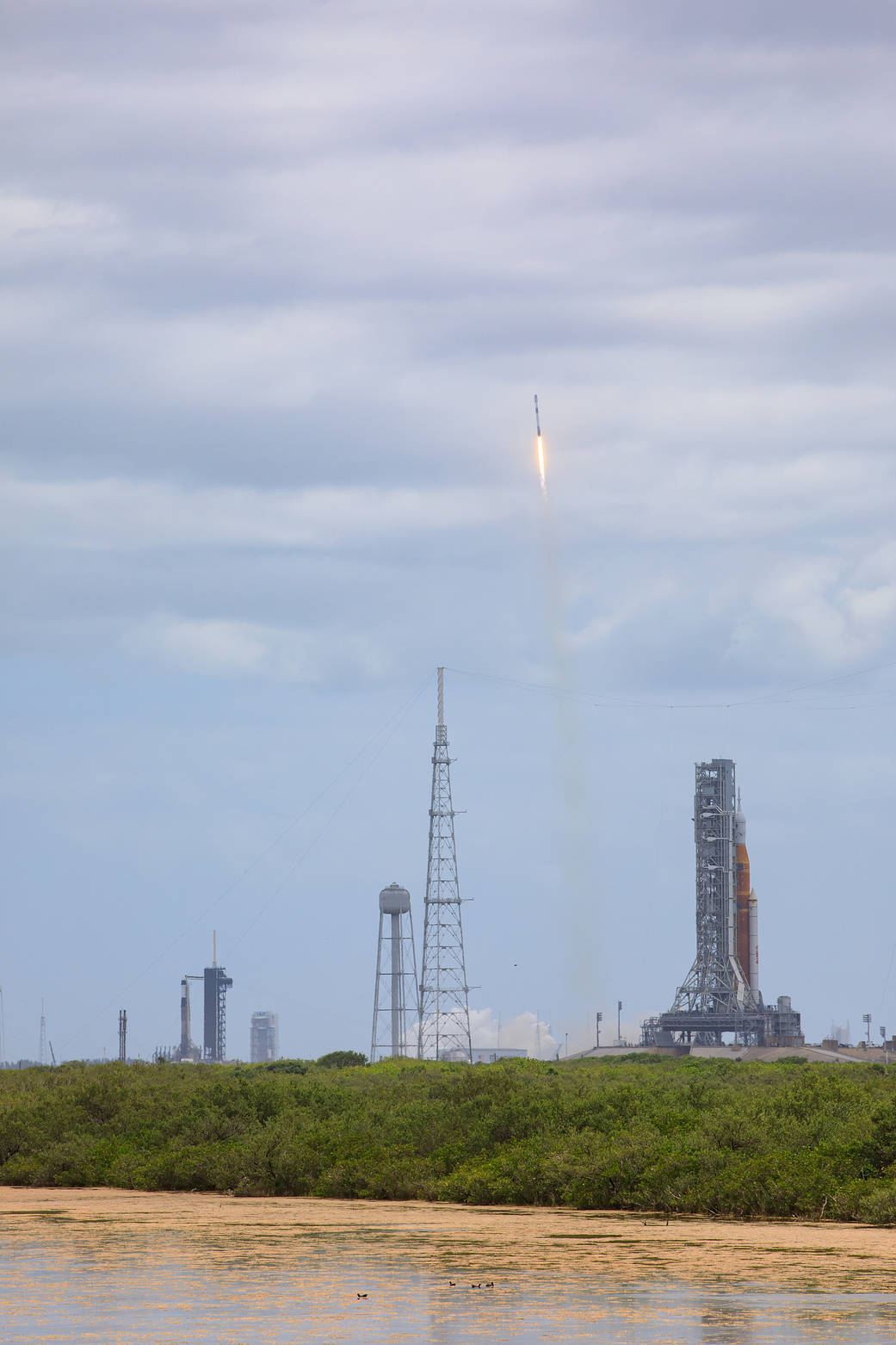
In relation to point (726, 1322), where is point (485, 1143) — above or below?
below

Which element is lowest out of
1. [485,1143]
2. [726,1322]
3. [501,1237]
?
[501,1237]

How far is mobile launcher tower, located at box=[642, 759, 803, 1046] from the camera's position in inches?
5187

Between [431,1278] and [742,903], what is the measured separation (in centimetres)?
12178

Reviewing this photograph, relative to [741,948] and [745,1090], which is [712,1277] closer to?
[745,1090]

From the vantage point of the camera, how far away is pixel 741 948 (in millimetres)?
137875

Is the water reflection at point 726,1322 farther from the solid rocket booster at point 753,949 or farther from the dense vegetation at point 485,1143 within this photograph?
the solid rocket booster at point 753,949

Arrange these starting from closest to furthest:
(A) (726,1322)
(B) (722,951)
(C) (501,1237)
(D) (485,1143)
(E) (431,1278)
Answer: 1. (A) (726,1322)
2. (E) (431,1278)
3. (C) (501,1237)
4. (D) (485,1143)
5. (B) (722,951)

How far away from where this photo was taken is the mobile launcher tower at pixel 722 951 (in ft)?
432

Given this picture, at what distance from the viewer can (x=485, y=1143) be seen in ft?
107

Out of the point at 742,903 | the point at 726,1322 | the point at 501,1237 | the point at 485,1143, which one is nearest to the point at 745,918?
the point at 742,903

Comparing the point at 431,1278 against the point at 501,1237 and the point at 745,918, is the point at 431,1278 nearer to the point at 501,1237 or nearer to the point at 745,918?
the point at 501,1237

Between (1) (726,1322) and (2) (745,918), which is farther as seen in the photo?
(2) (745,918)

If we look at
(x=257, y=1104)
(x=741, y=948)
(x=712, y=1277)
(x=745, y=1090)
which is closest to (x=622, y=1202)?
(x=712, y=1277)

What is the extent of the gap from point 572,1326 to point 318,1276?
535 cm
